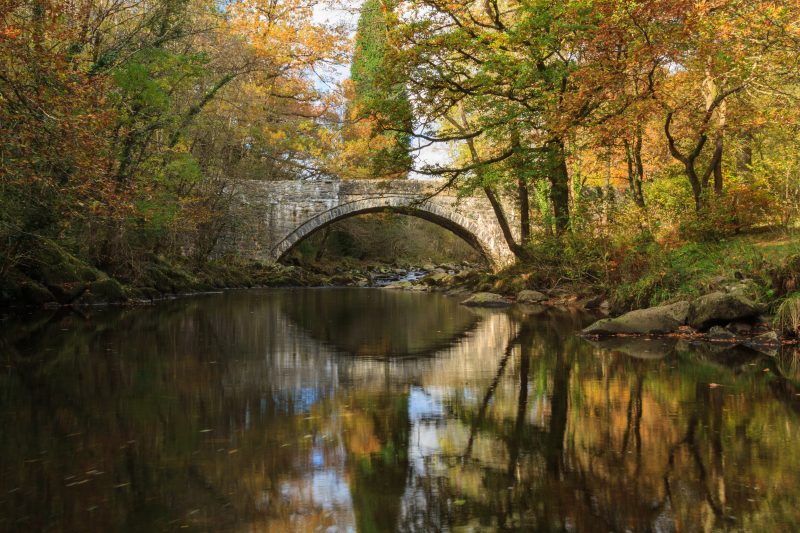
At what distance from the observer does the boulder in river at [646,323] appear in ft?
31.6

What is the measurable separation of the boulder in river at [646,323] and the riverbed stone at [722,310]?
0.27 m

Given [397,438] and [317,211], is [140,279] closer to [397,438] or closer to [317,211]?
[317,211]

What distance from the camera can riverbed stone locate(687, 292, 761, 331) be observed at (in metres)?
8.93

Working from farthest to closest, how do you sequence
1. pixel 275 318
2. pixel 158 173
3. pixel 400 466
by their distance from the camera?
pixel 158 173 → pixel 275 318 → pixel 400 466

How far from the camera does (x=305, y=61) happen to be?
85.6 feet

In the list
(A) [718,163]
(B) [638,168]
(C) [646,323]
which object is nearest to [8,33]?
(C) [646,323]

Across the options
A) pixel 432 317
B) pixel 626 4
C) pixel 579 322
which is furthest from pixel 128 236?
pixel 626 4

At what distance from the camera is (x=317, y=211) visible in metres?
27.4

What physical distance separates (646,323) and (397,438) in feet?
21.2

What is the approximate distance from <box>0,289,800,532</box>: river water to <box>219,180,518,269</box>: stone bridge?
1862 centimetres

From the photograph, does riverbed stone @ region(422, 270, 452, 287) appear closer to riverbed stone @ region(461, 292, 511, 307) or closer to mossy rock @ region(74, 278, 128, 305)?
riverbed stone @ region(461, 292, 511, 307)

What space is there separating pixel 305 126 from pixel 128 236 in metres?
12.2

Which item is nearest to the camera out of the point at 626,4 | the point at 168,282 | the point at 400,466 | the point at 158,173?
the point at 400,466

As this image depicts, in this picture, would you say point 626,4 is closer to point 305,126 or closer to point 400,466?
point 400,466
